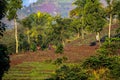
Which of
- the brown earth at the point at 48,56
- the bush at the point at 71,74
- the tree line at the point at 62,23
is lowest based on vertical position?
the brown earth at the point at 48,56

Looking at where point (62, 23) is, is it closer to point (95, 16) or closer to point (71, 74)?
point (95, 16)

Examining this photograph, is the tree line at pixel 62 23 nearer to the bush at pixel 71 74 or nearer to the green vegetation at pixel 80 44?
the green vegetation at pixel 80 44

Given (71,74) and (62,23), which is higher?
(62,23)

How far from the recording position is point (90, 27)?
203 feet

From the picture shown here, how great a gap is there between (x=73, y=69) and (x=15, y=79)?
728 centimetres

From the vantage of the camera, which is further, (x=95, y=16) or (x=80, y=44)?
(x=80, y=44)

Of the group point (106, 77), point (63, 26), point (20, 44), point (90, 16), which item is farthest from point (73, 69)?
point (63, 26)

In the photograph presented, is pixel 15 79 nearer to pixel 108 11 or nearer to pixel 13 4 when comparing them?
pixel 108 11

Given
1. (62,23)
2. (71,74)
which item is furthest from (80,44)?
(71,74)

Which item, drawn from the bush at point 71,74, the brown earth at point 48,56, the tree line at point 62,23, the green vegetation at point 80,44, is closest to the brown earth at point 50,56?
the brown earth at point 48,56

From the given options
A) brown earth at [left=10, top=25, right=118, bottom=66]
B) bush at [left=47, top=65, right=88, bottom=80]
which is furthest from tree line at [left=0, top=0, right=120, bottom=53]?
bush at [left=47, top=65, right=88, bottom=80]

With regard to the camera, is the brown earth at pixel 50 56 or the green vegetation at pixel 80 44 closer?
the green vegetation at pixel 80 44

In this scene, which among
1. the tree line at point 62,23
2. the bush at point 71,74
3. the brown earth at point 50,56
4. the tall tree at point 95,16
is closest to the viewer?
the bush at point 71,74

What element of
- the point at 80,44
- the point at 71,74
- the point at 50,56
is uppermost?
the point at 80,44
